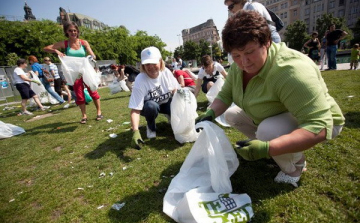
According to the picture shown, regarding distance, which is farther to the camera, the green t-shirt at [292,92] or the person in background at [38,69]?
the person in background at [38,69]

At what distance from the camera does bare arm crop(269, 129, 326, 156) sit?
3.62 feet

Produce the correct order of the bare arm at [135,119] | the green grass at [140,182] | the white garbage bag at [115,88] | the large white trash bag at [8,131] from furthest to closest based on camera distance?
the white garbage bag at [115,88] < the large white trash bag at [8,131] < the bare arm at [135,119] < the green grass at [140,182]

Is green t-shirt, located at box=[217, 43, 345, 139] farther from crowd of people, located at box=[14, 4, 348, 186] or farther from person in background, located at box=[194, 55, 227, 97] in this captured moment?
person in background, located at box=[194, 55, 227, 97]

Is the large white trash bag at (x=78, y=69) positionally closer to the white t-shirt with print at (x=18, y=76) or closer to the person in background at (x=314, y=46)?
the white t-shirt with print at (x=18, y=76)

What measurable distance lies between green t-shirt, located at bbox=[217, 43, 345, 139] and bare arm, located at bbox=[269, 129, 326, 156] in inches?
1.3

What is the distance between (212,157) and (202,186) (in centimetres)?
25

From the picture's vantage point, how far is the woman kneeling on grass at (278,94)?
3.64 feet

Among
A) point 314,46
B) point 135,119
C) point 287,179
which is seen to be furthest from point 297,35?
point 287,179

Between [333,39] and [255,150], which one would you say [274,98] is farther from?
[333,39]

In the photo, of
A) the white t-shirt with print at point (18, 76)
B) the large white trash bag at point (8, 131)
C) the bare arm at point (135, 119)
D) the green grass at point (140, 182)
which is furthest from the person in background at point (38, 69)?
the bare arm at point (135, 119)

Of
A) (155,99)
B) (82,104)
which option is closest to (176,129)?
(155,99)

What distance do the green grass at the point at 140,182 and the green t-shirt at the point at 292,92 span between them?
570 millimetres

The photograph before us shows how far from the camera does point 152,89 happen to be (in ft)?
9.71

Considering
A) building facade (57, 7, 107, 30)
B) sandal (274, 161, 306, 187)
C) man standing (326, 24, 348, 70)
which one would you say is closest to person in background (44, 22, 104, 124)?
sandal (274, 161, 306, 187)
